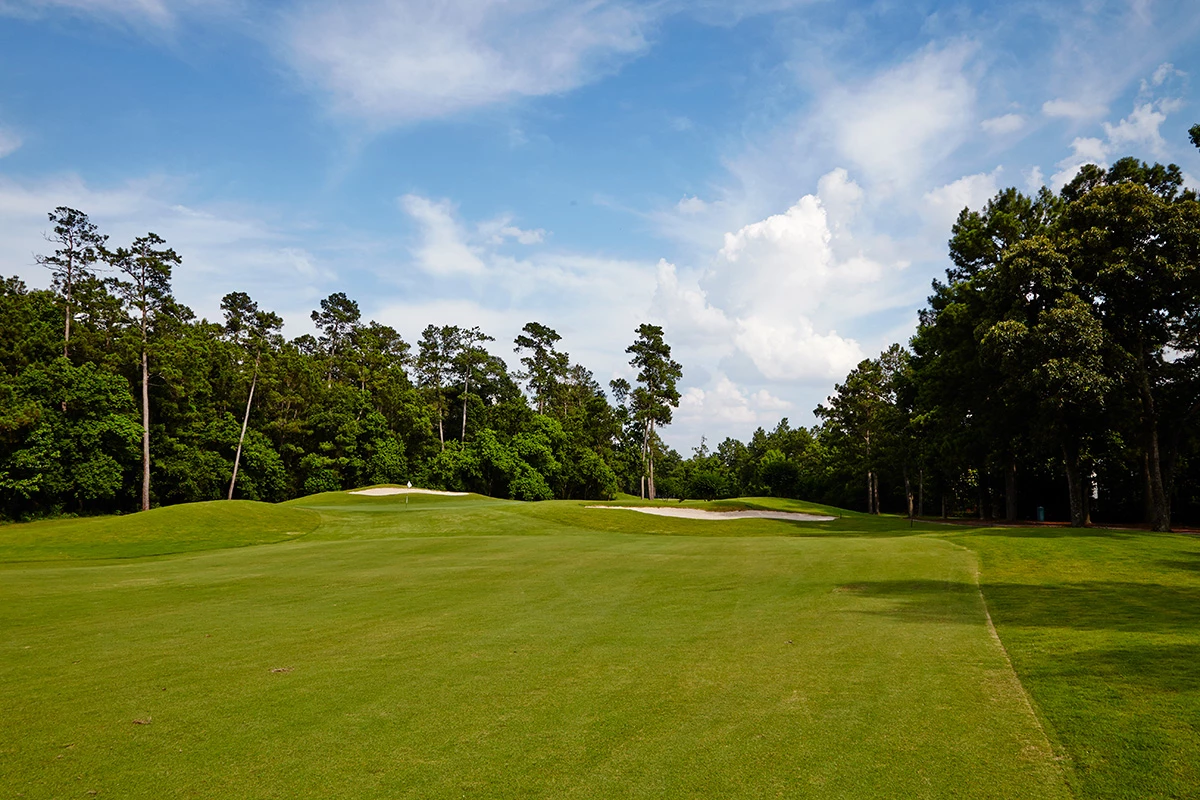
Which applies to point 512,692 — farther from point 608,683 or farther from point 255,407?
point 255,407

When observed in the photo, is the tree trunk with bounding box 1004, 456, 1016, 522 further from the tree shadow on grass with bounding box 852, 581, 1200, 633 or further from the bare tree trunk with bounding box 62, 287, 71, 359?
the bare tree trunk with bounding box 62, 287, 71, 359

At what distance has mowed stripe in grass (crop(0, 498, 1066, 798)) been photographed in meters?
4.24

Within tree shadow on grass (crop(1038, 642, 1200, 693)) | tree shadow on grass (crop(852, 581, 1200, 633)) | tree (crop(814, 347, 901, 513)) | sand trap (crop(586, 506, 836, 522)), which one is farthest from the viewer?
tree (crop(814, 347, 901, 513))

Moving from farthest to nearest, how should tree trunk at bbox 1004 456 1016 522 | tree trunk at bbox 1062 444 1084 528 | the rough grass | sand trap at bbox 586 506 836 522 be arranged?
tree trunk at bbox 1004 456 1016 522 → sand trap at bbox 586 506 836 522 → tree trunk at bbox 1062 444 1084 528 → the rough grass

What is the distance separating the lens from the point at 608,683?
20.7 feet

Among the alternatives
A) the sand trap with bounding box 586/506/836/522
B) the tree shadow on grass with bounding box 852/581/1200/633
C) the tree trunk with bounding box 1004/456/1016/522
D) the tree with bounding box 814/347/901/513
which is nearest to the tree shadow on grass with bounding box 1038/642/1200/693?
the tree shadow on grass with bounding box 852/581/1200/633

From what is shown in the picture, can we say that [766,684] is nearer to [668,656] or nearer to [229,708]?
[668,656]

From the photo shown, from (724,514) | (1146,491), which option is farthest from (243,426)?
(1146,491)

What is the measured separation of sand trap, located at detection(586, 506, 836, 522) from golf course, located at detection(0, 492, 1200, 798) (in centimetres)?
2110

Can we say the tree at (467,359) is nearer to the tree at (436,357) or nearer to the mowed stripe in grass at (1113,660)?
the tree at (436,357)

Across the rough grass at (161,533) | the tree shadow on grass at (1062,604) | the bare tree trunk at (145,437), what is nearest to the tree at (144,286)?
the bare tree trunk at (145,437)

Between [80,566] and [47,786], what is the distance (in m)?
17.7

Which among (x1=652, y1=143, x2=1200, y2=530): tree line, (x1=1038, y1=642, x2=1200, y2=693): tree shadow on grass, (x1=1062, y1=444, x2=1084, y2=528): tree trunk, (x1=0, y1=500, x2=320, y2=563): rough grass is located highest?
(x1=652, y1=143, x2=1200, y2=530): tree line

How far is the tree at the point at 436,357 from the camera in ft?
267
